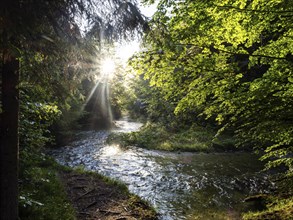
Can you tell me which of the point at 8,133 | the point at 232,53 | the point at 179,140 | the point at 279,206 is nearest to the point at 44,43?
the point at 8,133

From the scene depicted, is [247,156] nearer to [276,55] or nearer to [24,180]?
[276,55]

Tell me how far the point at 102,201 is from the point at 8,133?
4.10 meters

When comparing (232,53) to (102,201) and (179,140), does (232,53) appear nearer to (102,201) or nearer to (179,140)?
(102,201)

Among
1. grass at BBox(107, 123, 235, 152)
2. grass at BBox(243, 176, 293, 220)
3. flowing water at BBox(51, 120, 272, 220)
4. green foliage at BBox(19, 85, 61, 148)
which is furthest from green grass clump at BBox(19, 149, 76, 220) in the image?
grass at BBox(107, 123, 235, 152)

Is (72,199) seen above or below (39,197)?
below

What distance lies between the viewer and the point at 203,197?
8.75 metres

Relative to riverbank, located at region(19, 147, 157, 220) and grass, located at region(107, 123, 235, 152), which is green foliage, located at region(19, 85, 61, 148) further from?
grass, located at region(107, 123, 235, 152)

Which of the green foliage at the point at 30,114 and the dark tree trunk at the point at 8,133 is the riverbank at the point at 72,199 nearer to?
the green foliage at the point at 30,114

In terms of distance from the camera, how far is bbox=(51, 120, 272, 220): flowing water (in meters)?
7.97

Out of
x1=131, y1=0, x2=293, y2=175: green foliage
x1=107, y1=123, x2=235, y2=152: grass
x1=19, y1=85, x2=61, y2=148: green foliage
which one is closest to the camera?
x1=131, y1=0, x2=293, y2=175: green foliage

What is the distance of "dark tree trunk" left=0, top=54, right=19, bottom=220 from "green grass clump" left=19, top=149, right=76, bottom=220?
0.85m

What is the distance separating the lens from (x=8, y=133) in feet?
13.7

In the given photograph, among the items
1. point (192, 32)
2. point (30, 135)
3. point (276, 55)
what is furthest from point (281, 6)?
point (30, 135)

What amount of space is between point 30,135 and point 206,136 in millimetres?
14774
